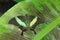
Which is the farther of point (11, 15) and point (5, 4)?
point (5, 4)

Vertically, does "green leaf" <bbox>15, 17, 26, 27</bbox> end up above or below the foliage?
above

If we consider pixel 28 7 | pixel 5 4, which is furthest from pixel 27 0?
pixel 5 4

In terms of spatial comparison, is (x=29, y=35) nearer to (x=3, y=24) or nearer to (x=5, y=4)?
(x=3, y=24)

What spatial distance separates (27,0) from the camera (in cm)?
30

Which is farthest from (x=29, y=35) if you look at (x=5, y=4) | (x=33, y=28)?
(x=5, y=4)

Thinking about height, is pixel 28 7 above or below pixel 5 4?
below

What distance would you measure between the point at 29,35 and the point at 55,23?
0.08 m

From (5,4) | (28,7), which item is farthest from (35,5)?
(5,4)

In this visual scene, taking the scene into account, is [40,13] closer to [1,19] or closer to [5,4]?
[1,19]

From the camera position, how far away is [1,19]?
0.97 feet

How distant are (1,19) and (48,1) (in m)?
0.08

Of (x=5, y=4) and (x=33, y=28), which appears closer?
(x=33, y=28)

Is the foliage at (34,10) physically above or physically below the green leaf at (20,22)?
below

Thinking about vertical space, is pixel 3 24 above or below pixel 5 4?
below
